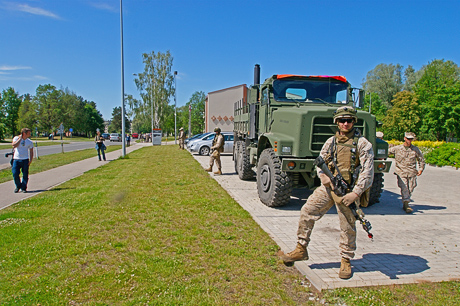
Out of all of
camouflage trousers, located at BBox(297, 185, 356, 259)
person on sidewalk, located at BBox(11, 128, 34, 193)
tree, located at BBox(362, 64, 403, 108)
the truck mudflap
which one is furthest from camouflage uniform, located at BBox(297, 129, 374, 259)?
tree, located at BBox(362, 64, 403, 108)

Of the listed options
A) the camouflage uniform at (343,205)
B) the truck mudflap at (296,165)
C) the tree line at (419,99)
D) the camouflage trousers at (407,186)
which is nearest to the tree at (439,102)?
the tree line at (419,99)

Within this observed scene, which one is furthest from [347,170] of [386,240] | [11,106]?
[11,106]

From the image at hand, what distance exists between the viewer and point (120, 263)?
407 cm

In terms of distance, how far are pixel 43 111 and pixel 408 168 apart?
8381 centimetres

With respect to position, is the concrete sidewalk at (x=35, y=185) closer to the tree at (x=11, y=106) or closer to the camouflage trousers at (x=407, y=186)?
the camouflage trousers at (x=407, y=186)

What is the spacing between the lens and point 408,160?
721 cm

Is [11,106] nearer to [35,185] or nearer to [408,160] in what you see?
[35,185]

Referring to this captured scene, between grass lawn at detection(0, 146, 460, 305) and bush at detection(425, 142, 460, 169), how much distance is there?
13.7m

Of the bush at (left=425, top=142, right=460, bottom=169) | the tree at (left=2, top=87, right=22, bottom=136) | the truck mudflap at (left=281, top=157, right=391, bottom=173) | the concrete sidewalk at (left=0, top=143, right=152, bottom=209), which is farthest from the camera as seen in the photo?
the tree at (left=2, top=87, right=22, bottom=136)

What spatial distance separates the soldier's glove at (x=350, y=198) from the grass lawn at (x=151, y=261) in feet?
2.98

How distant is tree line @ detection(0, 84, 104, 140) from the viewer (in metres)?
76.0

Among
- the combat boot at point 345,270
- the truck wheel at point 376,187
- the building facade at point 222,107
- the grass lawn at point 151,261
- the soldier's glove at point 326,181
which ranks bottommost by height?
the grass lawn at point 151,261

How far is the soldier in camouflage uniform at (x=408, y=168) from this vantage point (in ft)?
23.4

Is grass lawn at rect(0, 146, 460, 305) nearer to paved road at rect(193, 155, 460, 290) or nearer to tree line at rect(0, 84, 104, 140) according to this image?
paved road at rect(193, 155, 460, 290)
